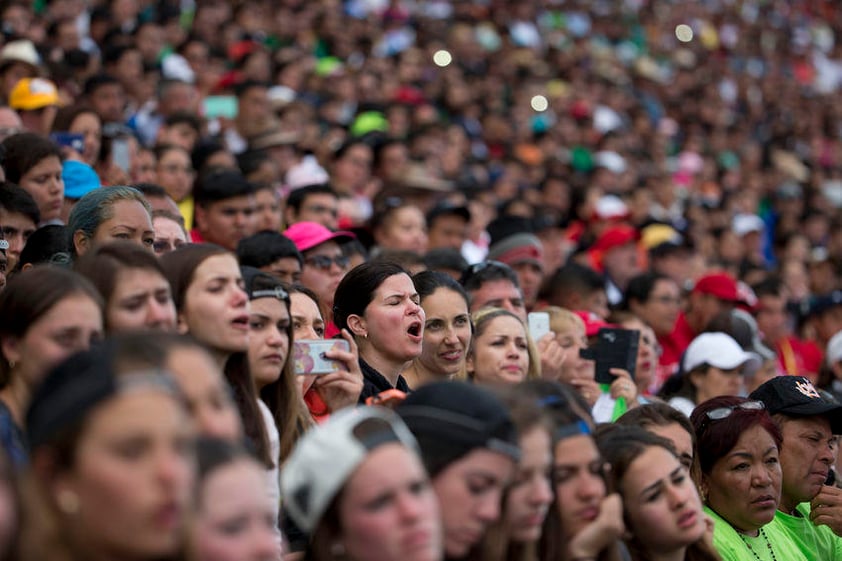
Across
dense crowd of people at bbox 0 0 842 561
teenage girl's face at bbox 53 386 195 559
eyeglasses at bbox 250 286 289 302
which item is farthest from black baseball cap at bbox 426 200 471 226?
teenage girl's face at bbox 53 386 195 559

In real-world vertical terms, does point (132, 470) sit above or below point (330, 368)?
above

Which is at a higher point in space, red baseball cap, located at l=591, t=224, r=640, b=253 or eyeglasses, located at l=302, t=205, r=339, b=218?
eyeglasses, located at l=302, t=205, r=339, b=218

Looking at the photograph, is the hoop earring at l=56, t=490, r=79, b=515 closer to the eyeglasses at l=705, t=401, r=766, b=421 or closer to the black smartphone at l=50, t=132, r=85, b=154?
the eyeglasses at l=705, t=401, r=766, b=421

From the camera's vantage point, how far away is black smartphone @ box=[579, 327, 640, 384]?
771 centimetres

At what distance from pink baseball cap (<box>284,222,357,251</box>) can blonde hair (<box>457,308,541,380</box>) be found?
47.9 inches

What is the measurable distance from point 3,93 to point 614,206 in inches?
258

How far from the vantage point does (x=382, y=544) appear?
349 centimetres

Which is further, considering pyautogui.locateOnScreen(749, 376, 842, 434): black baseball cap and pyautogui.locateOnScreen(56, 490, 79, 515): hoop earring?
pyautogui.locateOnScreen(749, 376, 842, 434): black baseball cap

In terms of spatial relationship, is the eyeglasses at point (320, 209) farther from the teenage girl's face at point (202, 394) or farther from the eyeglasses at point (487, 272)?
the teenage girl's face at point (202, 394)

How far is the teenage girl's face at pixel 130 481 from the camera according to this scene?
3.04 m

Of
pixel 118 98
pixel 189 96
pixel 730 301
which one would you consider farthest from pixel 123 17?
pixel 730 301

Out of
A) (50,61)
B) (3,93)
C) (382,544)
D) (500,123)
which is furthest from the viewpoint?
(500,123)

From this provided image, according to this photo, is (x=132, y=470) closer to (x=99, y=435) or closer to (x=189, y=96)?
(x=99, y=435)

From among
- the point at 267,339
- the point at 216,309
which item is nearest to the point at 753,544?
the point at 267,339
